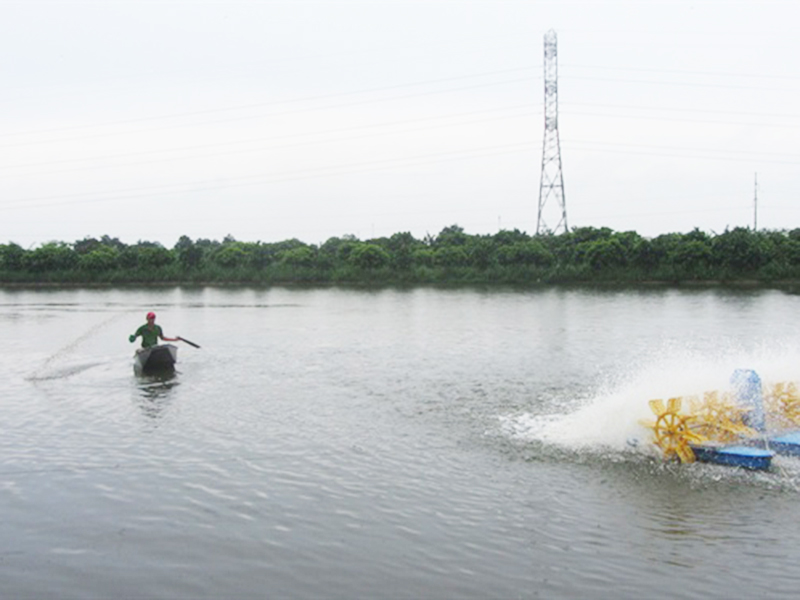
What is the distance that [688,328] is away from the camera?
120 ft

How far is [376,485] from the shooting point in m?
13.0

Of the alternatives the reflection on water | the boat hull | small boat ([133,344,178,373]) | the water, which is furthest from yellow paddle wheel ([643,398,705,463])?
small boat ([133,344,178,373])

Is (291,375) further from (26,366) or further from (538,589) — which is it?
(538,589)

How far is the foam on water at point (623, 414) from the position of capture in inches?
581

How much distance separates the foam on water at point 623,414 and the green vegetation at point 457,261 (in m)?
47.6

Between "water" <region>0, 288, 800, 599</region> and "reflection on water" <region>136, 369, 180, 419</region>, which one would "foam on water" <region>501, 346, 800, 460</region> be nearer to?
"water" <region>0, 288, 800, 599</region>

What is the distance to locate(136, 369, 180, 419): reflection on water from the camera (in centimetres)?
1966

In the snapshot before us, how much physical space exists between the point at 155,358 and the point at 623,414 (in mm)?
14465

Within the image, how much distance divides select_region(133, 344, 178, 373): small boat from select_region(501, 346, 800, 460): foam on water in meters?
11.3

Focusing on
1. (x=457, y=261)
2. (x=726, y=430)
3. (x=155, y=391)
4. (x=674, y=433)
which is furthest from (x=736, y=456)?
(x=457, y=261)

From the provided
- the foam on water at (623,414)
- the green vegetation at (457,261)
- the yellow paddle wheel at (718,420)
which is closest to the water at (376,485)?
the foam on water at (623,414)

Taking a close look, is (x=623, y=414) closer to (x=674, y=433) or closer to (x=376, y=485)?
(x=674, y=433)

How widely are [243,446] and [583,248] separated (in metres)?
56.8

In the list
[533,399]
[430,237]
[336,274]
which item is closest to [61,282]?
[336,274]
